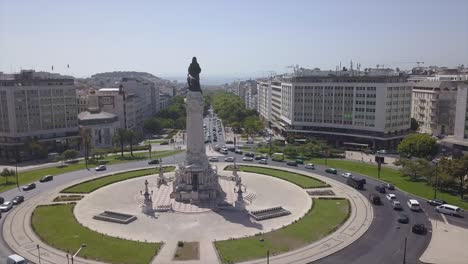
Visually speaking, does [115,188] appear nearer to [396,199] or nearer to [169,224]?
[169,224]

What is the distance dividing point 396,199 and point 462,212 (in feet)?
40.4

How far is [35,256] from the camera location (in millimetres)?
57219

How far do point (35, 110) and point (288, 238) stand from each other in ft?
358

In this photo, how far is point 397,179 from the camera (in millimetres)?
100188

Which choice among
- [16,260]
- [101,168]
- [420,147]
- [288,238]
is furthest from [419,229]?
[101,168]

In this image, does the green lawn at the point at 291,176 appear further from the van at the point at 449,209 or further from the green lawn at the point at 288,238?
the van at the point at 449,209

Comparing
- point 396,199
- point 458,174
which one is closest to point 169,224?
point 396,199

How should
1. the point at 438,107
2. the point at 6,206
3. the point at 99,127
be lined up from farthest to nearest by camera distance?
1. the point at 438,107
2. the point at 99,127
3. the point at 6,206

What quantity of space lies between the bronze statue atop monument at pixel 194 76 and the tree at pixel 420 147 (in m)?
67.3

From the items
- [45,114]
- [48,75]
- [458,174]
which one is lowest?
[458,174]

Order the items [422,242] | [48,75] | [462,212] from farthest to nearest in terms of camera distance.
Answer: [48,75]
[462,212]
[422,242]

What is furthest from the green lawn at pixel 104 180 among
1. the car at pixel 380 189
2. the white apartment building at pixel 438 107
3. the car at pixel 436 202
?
the white apartment building at pixel 438 107

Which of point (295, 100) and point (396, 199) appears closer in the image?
point (396, 199)

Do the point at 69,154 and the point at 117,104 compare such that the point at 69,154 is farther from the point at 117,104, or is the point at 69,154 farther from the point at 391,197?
the point at 391,197
